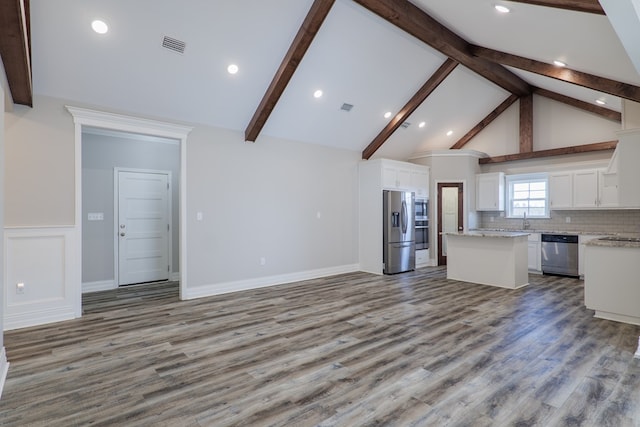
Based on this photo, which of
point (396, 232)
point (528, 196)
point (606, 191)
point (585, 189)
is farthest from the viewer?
point (528, 196)

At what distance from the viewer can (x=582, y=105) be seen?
22.0 feet

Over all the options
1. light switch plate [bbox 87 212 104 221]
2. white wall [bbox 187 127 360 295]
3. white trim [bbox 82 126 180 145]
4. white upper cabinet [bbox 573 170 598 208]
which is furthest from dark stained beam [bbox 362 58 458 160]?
light switch plate [bbox 87 212 104 221]

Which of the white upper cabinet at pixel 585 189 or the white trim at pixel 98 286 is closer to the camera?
the white trim at pixel 98 286

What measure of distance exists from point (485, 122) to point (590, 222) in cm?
312

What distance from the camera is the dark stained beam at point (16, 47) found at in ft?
8.27

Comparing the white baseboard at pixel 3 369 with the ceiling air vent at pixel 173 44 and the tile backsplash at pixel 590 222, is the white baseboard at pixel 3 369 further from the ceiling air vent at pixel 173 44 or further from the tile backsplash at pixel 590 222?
the tile backsplash at pixel 590 222

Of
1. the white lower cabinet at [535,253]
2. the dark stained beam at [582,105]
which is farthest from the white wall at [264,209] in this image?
the dark stained beam at [582,105]

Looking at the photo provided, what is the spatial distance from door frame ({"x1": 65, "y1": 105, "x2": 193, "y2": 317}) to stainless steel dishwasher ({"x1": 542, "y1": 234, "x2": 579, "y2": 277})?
22.2 feet

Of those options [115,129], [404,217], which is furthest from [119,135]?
[404,217]

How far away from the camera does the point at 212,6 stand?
368 cm

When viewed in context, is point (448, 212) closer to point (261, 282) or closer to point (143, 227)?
point (261, 282)

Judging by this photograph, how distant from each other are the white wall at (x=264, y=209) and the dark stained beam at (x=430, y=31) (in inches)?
103

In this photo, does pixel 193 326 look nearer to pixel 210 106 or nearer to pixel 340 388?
pixel 340 388

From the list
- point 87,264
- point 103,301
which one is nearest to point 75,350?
point 103,301
